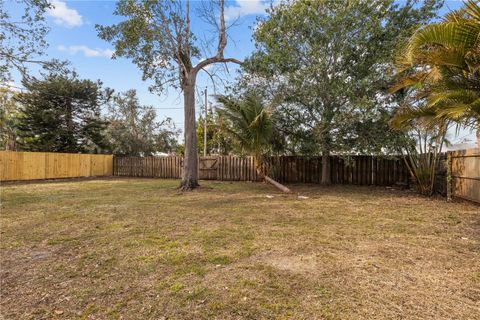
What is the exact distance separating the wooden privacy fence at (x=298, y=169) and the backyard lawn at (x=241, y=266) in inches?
217

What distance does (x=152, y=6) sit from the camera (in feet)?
27.4

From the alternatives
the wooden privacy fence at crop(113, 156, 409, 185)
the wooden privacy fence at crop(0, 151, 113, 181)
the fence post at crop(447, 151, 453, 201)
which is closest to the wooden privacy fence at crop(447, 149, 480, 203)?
the fence post at crop(447, 151, 453, 201)

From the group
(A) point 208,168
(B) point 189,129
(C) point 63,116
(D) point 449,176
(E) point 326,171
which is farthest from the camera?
(C) point 63,116

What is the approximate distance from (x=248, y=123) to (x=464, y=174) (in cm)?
588

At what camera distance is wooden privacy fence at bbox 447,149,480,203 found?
5891 mm

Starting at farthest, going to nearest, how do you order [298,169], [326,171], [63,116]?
[63,116], [298,169], [326,171]

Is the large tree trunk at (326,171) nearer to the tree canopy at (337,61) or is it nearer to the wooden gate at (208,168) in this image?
the tree canopy at (337,61)

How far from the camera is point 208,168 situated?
44.7ft

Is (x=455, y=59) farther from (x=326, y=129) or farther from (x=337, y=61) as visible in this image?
(x=337, y=61)

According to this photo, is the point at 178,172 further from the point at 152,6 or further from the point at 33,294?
the point at 33,294

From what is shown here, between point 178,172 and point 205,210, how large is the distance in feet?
32.3

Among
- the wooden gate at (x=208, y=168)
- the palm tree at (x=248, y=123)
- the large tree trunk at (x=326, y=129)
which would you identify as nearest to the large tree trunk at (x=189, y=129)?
the palm tree at (x=248, y=123)

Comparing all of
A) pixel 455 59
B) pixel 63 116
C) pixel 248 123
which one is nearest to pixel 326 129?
pixel 248 123

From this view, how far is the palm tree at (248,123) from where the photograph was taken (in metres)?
8.77
